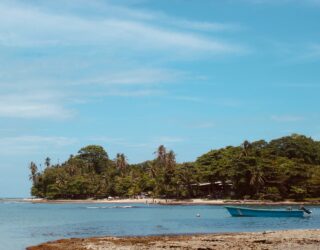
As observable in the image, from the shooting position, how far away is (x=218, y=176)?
128 m

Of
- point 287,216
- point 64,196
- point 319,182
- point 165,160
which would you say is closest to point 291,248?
point 287,216

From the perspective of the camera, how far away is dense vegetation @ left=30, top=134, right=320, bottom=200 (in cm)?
11781

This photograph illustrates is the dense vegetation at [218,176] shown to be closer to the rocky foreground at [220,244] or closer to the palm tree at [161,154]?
the palm tree at [161,154]

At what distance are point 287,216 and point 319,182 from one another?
149 ft

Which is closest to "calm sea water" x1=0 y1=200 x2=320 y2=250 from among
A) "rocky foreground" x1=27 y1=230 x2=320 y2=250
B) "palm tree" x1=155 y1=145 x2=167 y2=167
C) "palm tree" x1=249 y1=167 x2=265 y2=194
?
"rocky foreground" x1=27 y1=230 x2=320 y2=250

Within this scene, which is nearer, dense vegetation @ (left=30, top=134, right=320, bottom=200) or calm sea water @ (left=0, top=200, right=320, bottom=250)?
calm sea water @ (left=0, top=200, right=320, bottom=250)

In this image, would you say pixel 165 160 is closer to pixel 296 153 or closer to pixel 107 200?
pixel 107 200

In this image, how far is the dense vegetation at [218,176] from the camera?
387 feet

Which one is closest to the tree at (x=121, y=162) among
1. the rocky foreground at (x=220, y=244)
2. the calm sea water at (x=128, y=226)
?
the calm sea water at (x=128, y=226)

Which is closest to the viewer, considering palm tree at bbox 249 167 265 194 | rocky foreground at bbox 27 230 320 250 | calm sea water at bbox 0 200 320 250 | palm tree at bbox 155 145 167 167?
rocky foreground at bbox 27 230 320 250

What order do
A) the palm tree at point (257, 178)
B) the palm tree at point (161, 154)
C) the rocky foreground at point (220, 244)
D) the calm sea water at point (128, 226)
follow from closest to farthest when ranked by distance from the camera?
the rocky foreground at point (220, 244) < the calm sea water at point (128, 226) < the palm tree at point (257, 178) < the palm tree at point (161, 154)

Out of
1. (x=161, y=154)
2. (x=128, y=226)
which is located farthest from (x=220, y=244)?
(x=161, y=154)

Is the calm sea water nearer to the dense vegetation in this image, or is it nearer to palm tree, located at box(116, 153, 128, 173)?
the dense vegetation

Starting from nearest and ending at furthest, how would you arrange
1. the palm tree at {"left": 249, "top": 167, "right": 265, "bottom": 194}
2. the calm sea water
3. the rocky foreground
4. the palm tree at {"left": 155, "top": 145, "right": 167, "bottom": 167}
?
the rocky foreground, the calm sea water, the palm tree at {"left": 249, "top": 167, "right": 265, "bottom": 194}, the palm tree at {"left": 155, "top": 145, "right": 167, "bottom": 167}
